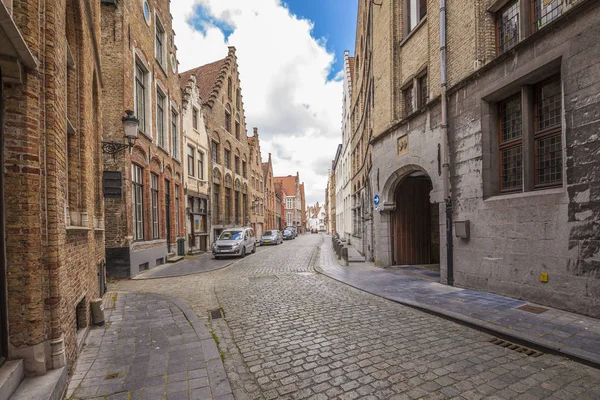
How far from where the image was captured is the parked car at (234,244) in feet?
52.8

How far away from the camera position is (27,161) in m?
2.98

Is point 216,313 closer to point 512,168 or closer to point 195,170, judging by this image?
point 512,168

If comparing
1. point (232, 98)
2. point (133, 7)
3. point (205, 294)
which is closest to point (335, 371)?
point (205, 294)

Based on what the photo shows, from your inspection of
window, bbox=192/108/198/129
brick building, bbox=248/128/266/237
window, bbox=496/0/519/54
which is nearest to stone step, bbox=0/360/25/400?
window, bbox=496/0/519/54

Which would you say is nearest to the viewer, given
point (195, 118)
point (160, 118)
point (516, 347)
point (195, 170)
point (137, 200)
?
point (516, 347)

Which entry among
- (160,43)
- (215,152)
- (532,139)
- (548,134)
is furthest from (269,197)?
(548,134)

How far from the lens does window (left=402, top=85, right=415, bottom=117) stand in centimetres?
1065

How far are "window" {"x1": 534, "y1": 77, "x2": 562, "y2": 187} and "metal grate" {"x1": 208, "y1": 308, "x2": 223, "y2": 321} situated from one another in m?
6.82

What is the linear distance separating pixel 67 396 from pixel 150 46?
47.6 feet

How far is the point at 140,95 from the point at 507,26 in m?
13.0

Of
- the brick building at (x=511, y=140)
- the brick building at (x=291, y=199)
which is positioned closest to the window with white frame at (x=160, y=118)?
the brick building at (x=511, y=140)

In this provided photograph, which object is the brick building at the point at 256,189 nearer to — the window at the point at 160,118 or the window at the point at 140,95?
the window at the point at 160,118

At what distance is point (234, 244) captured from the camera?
16.4 metres

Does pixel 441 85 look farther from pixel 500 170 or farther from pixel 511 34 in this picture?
pixel 500 170
